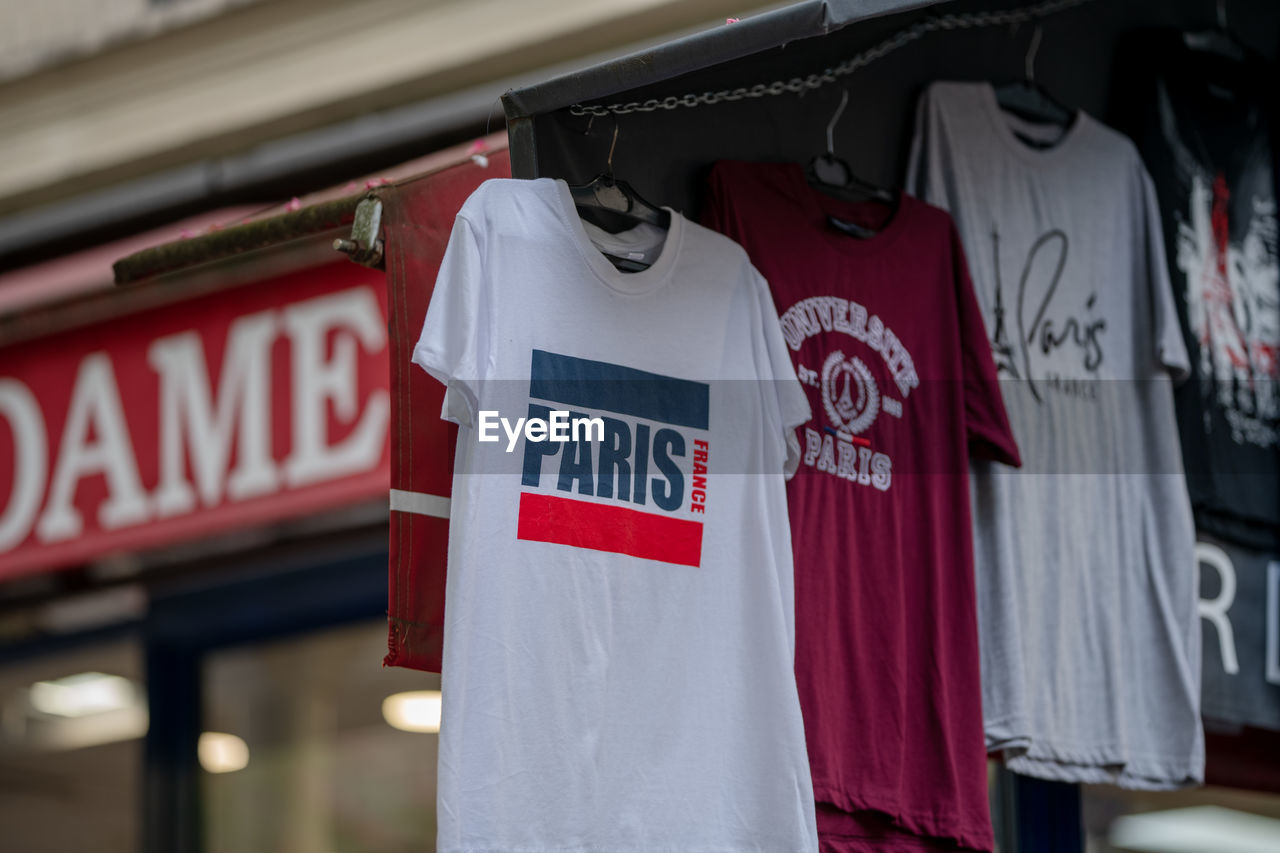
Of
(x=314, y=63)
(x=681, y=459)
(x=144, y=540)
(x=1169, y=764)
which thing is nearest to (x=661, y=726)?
(x=681, y=459)

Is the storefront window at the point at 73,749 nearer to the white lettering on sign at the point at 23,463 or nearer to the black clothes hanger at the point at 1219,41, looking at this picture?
the white lettering on sign at the point at 23,463

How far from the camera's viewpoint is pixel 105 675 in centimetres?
616

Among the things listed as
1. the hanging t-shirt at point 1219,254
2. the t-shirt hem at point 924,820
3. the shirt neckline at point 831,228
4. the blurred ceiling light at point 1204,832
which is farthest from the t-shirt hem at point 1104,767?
the blurred ceiling light at point 1204,832

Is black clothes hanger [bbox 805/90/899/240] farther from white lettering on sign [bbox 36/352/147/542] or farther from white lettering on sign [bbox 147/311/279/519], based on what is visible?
white lettering on sign [bbox 36/352/147/542]

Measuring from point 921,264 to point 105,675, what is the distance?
4.37 m

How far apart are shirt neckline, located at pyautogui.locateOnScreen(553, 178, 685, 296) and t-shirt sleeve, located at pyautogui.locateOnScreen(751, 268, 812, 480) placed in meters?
0.17

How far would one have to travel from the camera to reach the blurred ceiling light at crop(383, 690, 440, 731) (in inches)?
215

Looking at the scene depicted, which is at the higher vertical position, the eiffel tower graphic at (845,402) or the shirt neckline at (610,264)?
the shirt neckline at (610,264)

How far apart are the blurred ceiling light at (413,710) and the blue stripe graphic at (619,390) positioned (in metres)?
3.10

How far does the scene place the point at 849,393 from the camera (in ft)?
9.16

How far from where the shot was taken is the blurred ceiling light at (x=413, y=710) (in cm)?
546

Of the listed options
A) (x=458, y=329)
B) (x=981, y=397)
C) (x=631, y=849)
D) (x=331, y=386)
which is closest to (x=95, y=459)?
(x=331, y=386)

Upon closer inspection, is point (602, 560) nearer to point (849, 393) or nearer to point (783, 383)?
point (783, 383)

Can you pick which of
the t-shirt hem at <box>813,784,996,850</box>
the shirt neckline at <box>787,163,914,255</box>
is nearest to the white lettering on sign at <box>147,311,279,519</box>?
the shirt neckline at <box>787,163,914,255</box>
